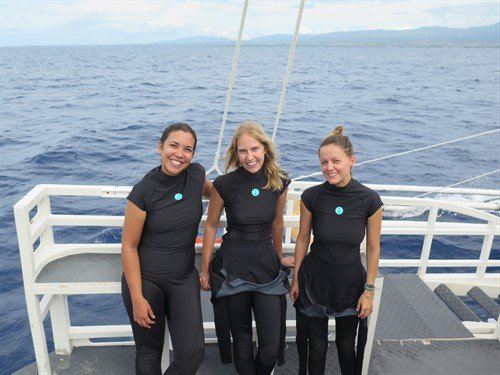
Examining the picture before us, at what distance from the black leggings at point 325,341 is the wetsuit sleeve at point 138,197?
129cm

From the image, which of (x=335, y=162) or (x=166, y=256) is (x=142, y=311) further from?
(x=335, y=162)

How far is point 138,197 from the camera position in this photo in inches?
102

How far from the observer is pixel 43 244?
3.24m

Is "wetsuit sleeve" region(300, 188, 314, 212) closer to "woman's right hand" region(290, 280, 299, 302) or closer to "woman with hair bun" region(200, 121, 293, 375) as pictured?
"woman with hair bun" region(200, 121, 293, 375)

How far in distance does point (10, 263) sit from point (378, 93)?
29.5 meters

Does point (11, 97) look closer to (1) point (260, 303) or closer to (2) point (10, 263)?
(2) point (10, 263)

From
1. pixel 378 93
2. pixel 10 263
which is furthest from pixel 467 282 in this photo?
pixel 378 93

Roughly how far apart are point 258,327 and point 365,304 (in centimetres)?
73

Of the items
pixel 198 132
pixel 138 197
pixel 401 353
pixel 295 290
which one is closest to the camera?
pixel 138 197

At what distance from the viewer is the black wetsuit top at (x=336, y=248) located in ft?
8.91

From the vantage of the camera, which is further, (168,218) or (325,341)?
(325,341)

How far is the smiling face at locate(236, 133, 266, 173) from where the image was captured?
2732mm

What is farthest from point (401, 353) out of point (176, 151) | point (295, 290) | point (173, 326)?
point (176, 151)

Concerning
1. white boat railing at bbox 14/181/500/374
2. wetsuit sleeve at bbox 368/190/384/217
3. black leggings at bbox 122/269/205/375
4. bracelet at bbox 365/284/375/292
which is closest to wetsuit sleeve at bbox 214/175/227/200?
white boat railing at bbox 14/181/500/374
